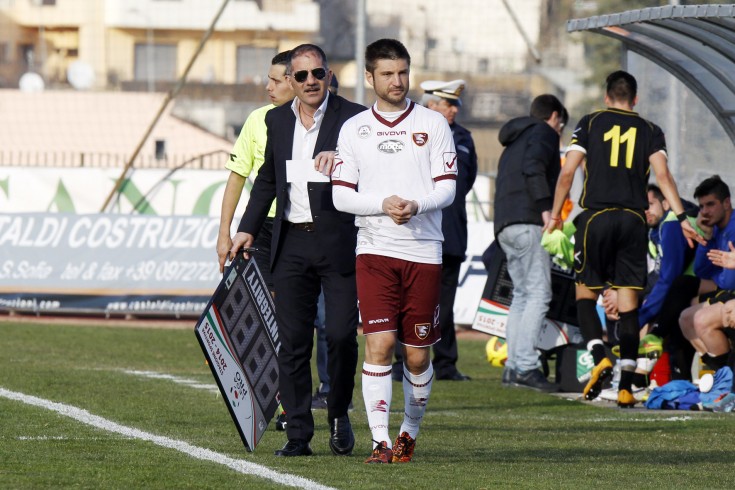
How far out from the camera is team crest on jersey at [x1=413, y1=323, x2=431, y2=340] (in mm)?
7367

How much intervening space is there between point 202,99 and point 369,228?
3419 cm

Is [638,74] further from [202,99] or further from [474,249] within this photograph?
[202,99]

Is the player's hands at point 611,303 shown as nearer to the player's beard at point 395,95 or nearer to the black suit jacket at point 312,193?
the black suit jacket at point 312,193

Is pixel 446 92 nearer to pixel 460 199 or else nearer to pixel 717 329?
pixel 460 199

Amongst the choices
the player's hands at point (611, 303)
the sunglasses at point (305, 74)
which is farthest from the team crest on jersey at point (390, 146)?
the player's hands at point (611, 303)

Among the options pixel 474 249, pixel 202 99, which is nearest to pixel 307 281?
pixel 474 249

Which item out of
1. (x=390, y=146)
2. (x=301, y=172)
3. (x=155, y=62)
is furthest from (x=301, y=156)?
(x=155, y=62)

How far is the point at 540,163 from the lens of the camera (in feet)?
39.8

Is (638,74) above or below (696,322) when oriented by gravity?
above

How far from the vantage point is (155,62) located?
42.5 metres

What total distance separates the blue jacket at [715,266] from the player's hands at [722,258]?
52 cm

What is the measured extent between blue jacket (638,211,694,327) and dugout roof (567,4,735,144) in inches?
31.1

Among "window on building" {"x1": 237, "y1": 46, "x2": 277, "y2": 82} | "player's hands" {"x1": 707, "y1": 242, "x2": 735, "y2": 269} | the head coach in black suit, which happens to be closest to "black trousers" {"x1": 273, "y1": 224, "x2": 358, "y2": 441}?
the head coach in black suit

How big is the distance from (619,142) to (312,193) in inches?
152
